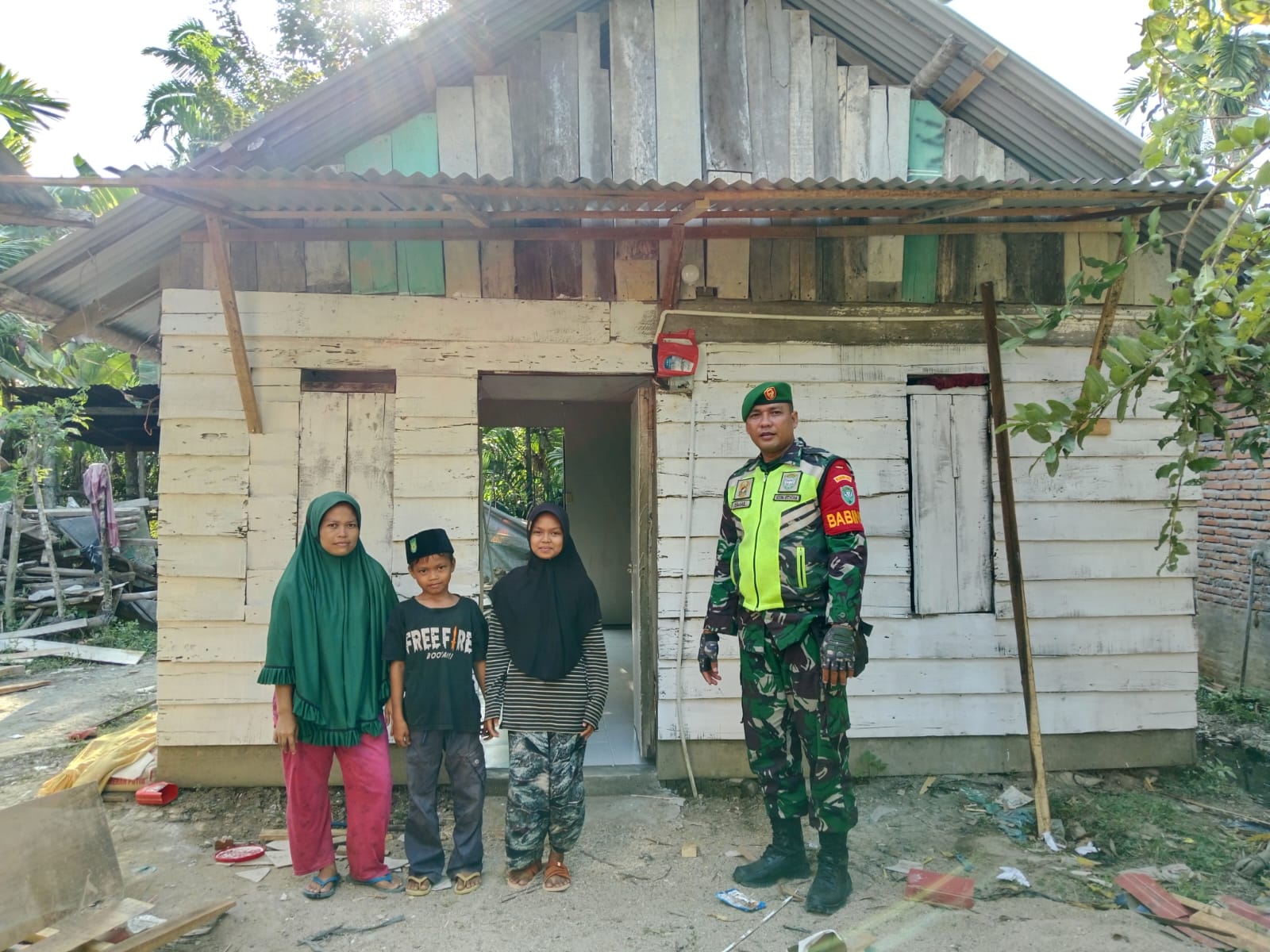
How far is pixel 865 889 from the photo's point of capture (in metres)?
3.43

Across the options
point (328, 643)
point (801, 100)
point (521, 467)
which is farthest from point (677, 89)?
point (521, 467)

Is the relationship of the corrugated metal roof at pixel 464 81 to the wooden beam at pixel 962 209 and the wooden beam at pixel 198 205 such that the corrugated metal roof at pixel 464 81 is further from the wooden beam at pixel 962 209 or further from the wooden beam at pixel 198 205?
the wooden beam at pixel 962 209

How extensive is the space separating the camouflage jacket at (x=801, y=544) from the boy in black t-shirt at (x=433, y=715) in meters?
1.23

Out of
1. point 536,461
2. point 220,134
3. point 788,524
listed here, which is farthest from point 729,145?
point 220,134

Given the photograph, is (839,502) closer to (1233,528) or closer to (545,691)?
(545,691)

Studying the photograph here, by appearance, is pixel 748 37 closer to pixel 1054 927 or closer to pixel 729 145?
pixel 729 145

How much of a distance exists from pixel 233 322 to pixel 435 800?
100 inches

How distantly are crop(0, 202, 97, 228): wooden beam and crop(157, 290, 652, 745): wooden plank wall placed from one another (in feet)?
1.87

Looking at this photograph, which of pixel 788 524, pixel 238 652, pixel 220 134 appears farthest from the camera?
pixel 220 134

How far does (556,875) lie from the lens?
134 inches

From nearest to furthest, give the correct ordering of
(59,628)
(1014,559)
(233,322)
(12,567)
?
1. (233,322)
2. (1014,559)
3. (59,628)
4. (12,567)

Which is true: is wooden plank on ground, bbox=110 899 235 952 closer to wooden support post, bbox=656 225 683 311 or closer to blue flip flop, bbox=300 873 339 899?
blue flip flop, bbox=300 873 339 899

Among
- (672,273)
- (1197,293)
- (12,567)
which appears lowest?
(12,567)

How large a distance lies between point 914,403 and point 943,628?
1305 mm
